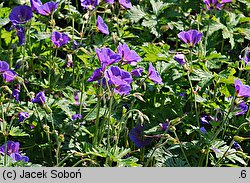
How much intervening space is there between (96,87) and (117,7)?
96 centimetres

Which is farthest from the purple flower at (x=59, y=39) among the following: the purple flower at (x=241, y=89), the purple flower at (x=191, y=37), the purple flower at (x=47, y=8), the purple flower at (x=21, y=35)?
the purple flower at (x=241, y=89)

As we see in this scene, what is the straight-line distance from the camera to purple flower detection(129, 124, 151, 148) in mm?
3125

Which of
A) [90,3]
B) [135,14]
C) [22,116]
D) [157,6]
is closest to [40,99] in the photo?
[22,116]

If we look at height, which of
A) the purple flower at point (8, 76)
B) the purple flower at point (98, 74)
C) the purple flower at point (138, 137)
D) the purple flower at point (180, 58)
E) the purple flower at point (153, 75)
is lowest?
the purple flower at point (138, 137)

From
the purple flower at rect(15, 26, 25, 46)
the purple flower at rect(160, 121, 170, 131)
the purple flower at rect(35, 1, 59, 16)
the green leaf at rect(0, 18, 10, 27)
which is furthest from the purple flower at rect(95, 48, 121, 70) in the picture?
the green leaf at rect(0, 18, 10, 27)

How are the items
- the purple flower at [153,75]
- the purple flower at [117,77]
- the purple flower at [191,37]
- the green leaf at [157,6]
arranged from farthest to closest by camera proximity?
the green leaf at [157,6]
the purple flower at [191,37]
the purple flower at [153,75]
the purple flower at [117,77]

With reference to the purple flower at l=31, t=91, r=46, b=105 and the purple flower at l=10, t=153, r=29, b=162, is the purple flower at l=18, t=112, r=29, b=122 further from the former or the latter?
the purple flower at l=10, t=153, r=29, b=162

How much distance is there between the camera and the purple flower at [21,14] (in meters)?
3.34

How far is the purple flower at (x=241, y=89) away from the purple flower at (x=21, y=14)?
44.0 inches

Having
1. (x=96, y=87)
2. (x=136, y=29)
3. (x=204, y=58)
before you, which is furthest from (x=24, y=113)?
(x=136, y=29)

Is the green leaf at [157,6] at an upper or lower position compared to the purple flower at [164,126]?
upper

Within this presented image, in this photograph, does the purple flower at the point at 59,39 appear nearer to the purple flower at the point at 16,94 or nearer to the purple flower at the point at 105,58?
the purple flower at the point at 16,94

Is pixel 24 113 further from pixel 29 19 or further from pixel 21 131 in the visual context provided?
pixel 29 19

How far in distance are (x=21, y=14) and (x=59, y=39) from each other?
24 centimetres
